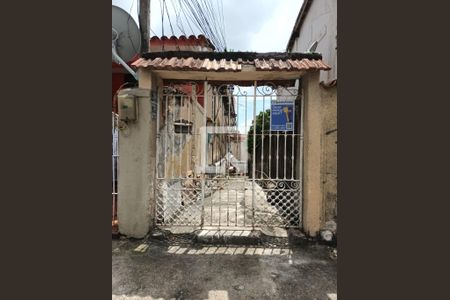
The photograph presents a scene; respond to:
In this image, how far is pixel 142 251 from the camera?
13.9 feet

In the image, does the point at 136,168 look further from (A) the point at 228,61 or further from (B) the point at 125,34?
(B) the point at 125,34

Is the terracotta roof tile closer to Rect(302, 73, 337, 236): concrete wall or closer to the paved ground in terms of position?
Rect(302, 73, 337, 236): concrete wall

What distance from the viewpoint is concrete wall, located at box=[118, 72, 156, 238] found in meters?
4.60

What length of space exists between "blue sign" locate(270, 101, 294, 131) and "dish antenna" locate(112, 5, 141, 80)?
344 centimetres

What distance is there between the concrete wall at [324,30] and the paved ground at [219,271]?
3.17 metres

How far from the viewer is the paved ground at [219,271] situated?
10.3 ft

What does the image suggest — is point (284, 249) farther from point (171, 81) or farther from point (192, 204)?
point (171, 81)

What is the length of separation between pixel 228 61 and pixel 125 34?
3264 mm

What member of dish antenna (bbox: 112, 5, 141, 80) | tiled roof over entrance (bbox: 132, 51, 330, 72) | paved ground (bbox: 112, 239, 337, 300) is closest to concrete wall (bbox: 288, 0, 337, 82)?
tiled roof over entrance (bbox: 132, 51, 330, 72)

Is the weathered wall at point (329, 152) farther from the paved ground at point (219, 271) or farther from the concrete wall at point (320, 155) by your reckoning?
the paved ground at point (219, 271)

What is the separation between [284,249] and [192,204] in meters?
1.97

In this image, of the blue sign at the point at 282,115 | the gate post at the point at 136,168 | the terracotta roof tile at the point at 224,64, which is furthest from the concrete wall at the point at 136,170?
the blue sign at the point at 282,115

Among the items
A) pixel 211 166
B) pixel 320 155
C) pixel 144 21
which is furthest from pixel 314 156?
pixel 144 21

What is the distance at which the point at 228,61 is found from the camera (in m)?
4.70
